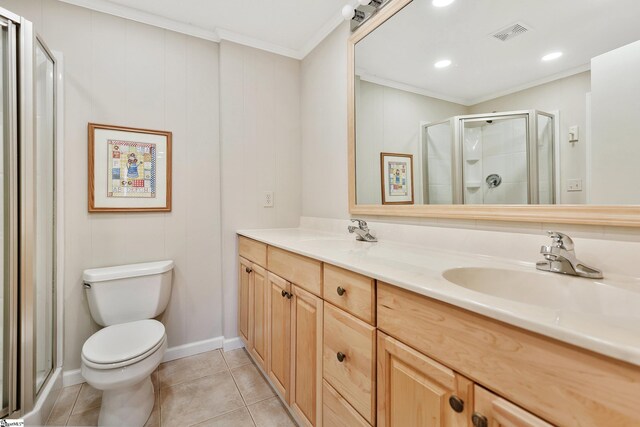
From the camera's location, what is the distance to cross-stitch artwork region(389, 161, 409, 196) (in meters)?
1.55

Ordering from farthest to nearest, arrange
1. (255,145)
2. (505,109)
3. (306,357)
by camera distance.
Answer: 1. (255,145)
2. (306,357)
3. (505,109)

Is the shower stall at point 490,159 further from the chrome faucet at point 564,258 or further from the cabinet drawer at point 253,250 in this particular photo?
the cabinet drawer at point 253,250

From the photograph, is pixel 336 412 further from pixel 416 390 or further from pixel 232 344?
pixel 232 344

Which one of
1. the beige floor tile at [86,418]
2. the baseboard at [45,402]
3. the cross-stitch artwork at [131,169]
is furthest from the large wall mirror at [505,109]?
the baseboard at [45,402]

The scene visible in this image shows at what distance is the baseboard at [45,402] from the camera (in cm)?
135

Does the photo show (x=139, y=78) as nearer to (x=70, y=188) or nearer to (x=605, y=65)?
(x=70, y=188)

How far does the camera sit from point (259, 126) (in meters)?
2.31

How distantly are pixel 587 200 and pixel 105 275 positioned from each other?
7.42 feet

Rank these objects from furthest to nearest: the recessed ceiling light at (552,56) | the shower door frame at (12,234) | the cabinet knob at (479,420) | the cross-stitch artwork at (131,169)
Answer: the cross-stitch artwork at (131,169) → the shower door frame at (12,234) → the recessed ceiling light at (552,56) → the cabinet knob at (479,420)

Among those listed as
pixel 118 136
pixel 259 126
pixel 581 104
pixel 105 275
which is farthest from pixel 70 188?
pixel 581 104

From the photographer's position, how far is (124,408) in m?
1.40

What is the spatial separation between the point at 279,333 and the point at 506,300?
3.76 ft

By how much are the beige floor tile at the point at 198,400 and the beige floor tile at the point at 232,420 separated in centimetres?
3

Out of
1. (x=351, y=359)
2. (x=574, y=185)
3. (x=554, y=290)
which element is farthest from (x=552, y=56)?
(x=351, y=359)
